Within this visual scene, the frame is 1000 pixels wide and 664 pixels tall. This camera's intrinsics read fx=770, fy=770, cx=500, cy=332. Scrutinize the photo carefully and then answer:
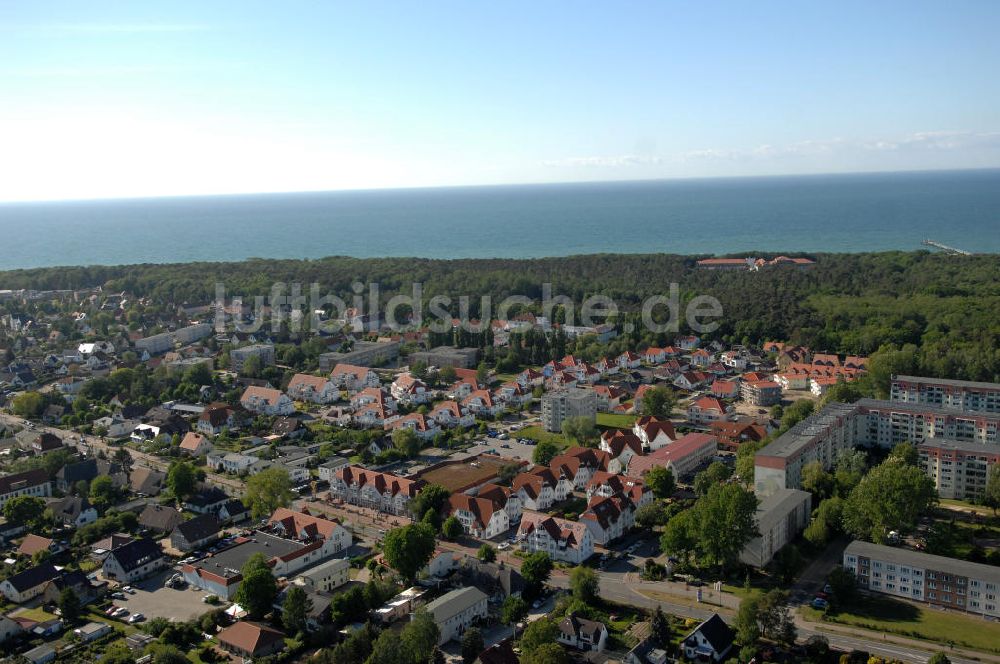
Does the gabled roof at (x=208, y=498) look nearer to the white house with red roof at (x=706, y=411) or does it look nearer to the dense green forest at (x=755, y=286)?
the white house with red roof at (x=706, y=411)

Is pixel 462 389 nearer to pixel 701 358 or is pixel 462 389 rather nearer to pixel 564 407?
pixel 564 407

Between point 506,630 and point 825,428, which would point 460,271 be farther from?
point 506,630

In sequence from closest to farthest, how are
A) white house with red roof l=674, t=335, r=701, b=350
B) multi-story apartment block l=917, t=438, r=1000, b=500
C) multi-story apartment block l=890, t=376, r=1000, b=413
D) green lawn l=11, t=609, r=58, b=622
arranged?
green lawn l=11, t=609, r=58, b=622 → multi-story apartment block l=917, t=438, r=1000, b=500 → multi-story apartment block l=890, t=376, r=1000, b=413 → white house with red roof l=674, t=335, r=701, b=350

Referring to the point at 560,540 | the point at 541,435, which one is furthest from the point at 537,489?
the point at 541,435

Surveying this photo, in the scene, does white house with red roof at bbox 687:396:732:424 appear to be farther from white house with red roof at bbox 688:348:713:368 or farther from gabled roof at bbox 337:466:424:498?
gabled roof at bbox 337:466:424:498

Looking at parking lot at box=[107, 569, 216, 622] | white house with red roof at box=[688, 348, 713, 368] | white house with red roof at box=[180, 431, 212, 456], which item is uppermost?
white house with red roof at box=[688, 348, 713, 368]

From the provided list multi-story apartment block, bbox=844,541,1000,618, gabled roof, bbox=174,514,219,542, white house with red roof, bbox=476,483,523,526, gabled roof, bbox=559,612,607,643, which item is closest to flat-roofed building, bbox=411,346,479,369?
white house with red roof, bbox=476,483,523,526

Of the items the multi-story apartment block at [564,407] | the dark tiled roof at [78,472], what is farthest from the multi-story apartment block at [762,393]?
the dark tiled roof at [78,472]
